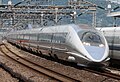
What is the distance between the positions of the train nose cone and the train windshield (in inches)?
13.9

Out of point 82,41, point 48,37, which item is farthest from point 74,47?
point 48,37

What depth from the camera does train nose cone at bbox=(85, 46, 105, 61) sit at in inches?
750

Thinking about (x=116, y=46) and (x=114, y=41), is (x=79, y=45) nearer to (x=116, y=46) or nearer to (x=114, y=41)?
(x=116, y=46)

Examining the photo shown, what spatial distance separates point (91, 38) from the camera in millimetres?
20359

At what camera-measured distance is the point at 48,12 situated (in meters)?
64.1

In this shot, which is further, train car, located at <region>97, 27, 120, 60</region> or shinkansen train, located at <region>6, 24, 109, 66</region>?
train car, located at <region>97, 27, 120, 60</region>

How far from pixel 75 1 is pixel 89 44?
134 ft

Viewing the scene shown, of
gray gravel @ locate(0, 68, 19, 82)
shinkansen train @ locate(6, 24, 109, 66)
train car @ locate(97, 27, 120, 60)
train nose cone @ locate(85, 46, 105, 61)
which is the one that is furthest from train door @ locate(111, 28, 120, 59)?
gray gravel @ locate(0, 68, 19, 82)

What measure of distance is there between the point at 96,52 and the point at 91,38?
50.3 inches

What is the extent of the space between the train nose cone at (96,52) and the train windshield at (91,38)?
354 mm

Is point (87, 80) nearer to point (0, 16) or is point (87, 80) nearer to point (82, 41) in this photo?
point (82, 41)

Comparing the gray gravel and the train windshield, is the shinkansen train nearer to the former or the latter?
the train windshield


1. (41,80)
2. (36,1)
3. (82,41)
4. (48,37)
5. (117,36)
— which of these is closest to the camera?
(41,80)

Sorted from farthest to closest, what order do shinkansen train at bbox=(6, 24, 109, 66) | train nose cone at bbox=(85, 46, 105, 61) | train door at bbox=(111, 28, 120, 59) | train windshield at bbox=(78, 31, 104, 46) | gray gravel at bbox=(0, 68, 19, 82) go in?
1. train door at bbox=(111, 28, 120, 59)
2. train windshield at bbox=(78, 31, 104, 46)
3. shinkansen train at bbox=(6, 24, 109, 66)
4. train nose cone at bbox=(85, 46, 105, 61)
5. gray gravel at bbox=(0, 68, 19, 82)
